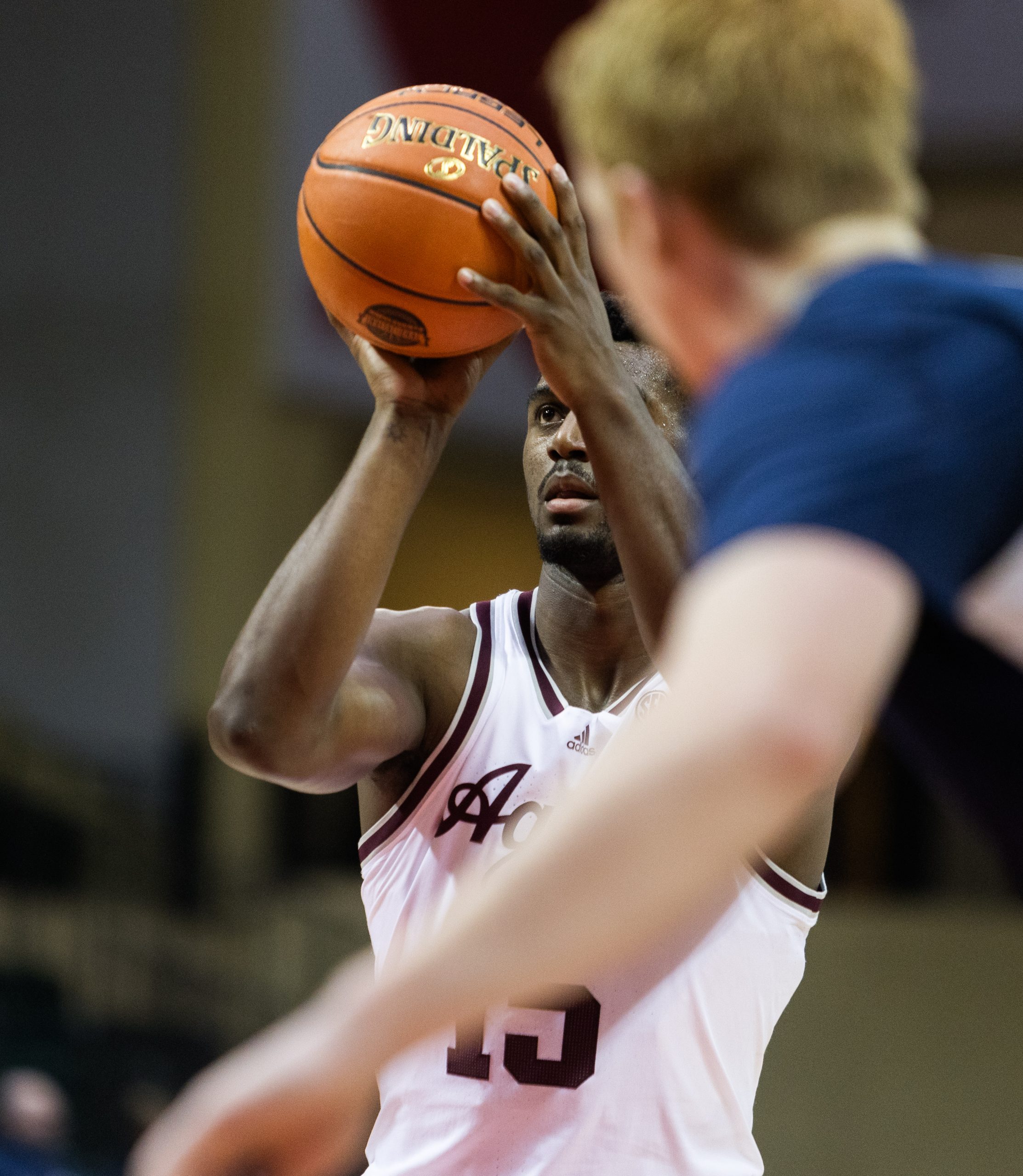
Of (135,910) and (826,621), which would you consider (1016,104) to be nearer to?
(135,910)

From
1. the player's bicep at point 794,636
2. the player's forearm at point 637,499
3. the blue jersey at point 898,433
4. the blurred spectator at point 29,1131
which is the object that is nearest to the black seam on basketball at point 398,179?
the player's forearm at point 637,499

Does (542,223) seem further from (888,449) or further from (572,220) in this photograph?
(888,449)

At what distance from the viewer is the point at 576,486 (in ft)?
9.26

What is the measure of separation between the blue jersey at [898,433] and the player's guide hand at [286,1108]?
44 centimetres

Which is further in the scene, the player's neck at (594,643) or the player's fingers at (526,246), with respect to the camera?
the player's neck at (594,643)

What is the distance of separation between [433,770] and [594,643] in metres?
0.40

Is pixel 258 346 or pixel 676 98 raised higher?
pixel 258 346

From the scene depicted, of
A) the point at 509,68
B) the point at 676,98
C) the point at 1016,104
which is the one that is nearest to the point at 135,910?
the point at 509,68

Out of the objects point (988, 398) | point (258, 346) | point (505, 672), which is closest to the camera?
point (988, 398)

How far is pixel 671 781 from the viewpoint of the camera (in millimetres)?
1060

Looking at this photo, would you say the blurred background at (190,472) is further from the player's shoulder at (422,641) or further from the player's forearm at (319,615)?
the player's forearm at (319,615)

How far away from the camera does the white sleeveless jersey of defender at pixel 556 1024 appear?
2504mm

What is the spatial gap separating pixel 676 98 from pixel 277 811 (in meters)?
10.1

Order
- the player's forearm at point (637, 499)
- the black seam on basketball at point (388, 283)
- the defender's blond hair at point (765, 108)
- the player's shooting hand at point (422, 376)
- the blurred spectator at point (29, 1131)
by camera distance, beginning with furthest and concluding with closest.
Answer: the blurred spectator at point (29, 1131) < the player's shooting hand at point (422, 376) < the black seam on basketball at point (388, 283) < the player's forearm at point (637, 499) < the defender's blond hair at point (765, 108)
